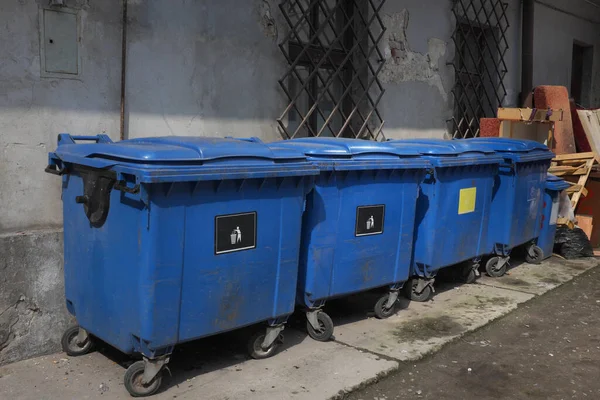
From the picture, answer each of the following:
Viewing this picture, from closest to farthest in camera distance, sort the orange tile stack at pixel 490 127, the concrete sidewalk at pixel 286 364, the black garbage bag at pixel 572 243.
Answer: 1. the concrete sidewalk at pixel 286 364
2. the black garbage bag at pixel 572 243
3. the orange tile stack at pixel 490 127

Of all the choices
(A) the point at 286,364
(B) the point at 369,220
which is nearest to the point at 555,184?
(B) the point at 369,220

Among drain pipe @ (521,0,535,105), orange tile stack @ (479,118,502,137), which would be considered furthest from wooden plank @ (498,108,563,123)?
drain pipe @ (521,0,535,105)

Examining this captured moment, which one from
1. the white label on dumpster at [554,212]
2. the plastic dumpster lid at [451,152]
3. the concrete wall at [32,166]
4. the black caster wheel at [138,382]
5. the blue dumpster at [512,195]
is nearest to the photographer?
the black caster wheel at [138,382]

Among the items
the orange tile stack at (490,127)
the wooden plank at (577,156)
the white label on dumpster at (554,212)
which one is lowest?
the white label on dumpster at (554,212)

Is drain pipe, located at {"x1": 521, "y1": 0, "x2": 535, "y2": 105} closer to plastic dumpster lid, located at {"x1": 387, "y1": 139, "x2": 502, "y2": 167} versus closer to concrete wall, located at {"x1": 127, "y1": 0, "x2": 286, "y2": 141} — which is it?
plastic dumpster lid, located at {"x1": 387, "y1": 139, "x2": 502, "y2": 167}

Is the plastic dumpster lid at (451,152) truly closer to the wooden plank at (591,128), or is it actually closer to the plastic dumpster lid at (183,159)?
the plastic dumpster lid at (183,159)

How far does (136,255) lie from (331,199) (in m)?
1.42

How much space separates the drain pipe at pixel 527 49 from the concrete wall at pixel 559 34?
404 mm

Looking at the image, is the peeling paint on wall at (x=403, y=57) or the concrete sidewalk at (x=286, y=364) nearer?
the concrete sidewalk at (x=286, y=364)

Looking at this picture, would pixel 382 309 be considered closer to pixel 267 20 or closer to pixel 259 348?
pixel 259 348

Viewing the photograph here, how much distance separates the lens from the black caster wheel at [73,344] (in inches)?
148

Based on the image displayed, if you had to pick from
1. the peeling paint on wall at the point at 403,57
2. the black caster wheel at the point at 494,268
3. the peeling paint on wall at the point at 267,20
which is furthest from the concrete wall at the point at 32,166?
the black caster wheel at the point at 494,268

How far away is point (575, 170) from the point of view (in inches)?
295

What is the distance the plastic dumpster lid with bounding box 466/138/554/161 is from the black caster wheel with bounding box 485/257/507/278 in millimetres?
1024
